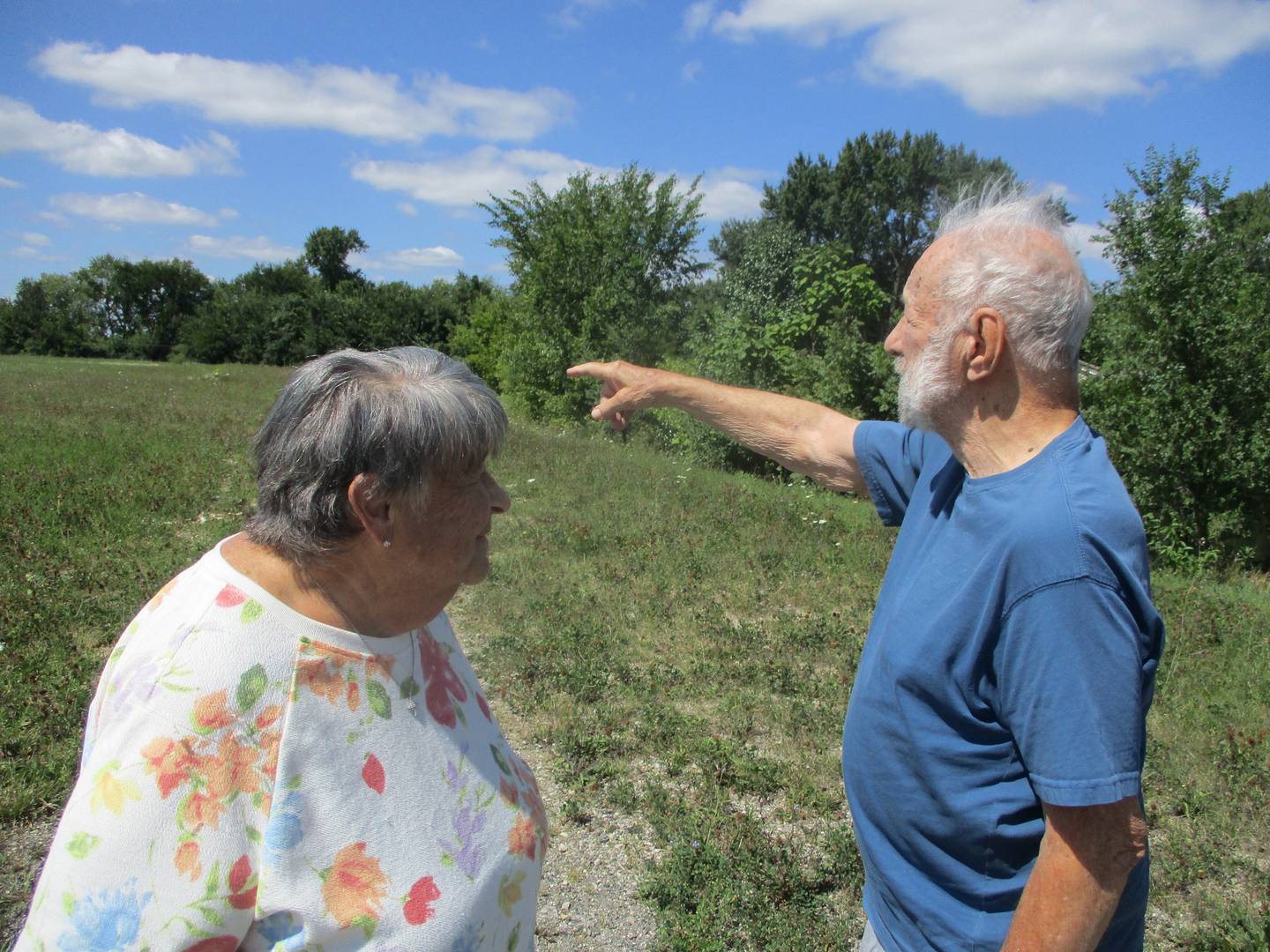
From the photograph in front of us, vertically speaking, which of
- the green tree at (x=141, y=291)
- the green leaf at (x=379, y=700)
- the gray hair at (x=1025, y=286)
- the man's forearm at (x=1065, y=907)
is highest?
the green tree at (x=141, y=291)

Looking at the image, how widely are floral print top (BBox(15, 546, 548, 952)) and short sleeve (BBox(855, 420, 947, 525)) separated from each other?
4.23 ft

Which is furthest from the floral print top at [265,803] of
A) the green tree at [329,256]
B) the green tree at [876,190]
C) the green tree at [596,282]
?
the green tree at [329,256]

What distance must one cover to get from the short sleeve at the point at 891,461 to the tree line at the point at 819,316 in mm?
607

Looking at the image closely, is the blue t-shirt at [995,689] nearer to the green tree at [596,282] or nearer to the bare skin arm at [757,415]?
the bare skin arm at [757,415]

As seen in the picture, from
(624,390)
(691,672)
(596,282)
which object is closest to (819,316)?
(596,282)

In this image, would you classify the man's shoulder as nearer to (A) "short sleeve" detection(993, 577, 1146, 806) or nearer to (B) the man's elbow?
(A) "short sleeve" detection(993, 577, 1146, 806)

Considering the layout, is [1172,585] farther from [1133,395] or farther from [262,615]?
[262,615]

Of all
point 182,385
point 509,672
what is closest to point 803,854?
point 509,672

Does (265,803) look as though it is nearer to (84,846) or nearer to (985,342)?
(84,846)

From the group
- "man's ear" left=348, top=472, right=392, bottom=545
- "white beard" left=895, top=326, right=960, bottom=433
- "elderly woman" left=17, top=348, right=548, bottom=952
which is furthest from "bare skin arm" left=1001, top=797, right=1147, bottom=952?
"man's ear" left=348, top=472, right=392, bottom=545

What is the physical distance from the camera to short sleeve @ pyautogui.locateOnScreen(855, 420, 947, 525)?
2117 mm

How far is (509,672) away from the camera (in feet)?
15.9

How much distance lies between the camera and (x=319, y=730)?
4.17ft

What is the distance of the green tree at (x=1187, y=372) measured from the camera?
810cm
